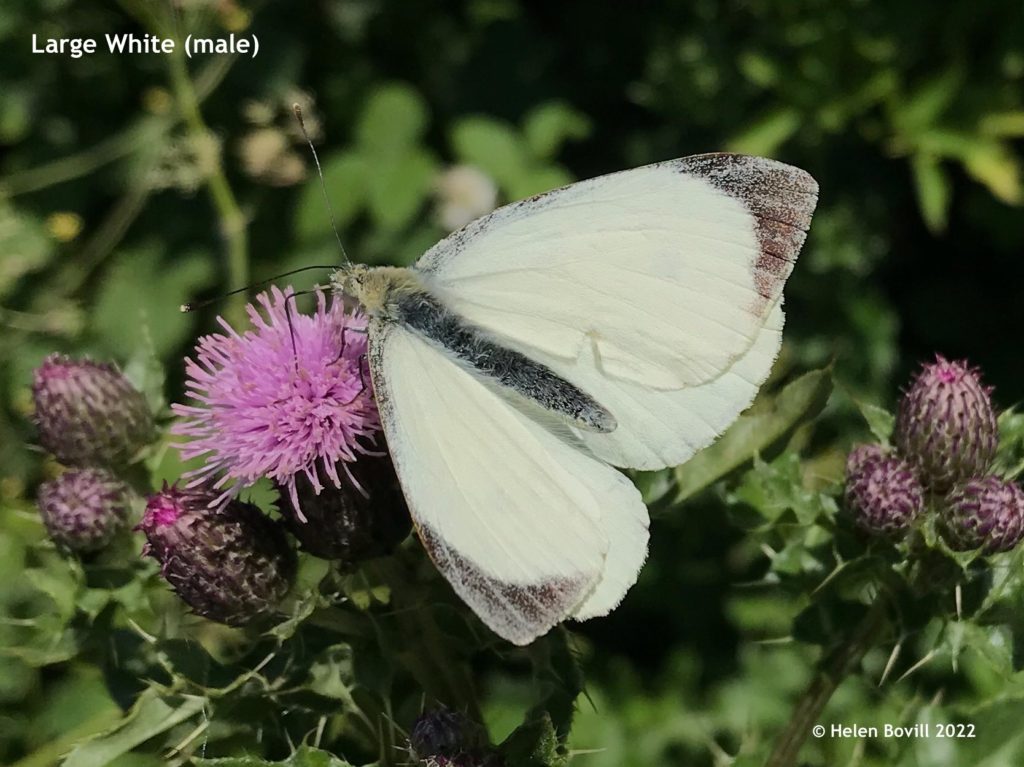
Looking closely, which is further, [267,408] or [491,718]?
[491,718]

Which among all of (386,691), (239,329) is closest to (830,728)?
(386,691)

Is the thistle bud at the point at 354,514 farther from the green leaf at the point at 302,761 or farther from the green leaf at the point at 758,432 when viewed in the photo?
the green leaf at the point at 758,432

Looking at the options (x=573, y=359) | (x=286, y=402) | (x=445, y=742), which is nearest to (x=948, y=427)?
(x=573, y=359)

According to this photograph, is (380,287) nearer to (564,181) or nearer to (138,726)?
(138,726)

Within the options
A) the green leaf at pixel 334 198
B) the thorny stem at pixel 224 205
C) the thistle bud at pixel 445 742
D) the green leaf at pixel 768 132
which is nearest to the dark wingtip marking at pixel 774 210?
the thistle bud at pixel 445 742

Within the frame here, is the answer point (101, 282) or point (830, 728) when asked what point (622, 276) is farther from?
point (101, 282)

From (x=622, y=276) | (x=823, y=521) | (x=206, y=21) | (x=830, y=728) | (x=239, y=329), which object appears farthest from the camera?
(x=206, y=21)

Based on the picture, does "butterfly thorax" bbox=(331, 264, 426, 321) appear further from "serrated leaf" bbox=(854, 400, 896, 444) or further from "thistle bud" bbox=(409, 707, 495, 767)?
"serrated leaf" bbox=(854, 400, 896, 444)
